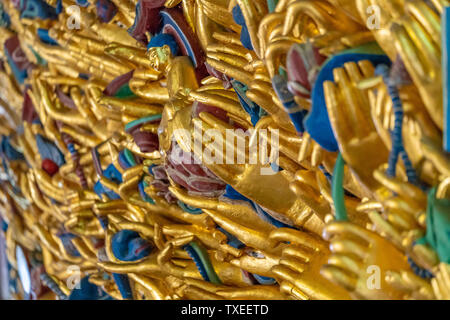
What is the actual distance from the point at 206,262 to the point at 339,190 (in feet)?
1.31

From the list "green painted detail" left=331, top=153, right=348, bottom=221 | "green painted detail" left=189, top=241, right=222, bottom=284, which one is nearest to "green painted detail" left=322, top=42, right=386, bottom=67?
"green painted detail" left=331, top=153, right=348, bottom=221

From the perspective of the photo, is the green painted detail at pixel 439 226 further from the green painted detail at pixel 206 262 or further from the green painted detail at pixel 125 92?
the green painted detail at pixel 125 92

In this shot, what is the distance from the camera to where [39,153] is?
4.90ft

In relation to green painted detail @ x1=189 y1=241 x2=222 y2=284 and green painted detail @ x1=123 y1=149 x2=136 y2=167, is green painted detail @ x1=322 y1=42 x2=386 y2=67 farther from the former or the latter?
green painted detail @ x1=123 y1=149 x2=136 y2=167

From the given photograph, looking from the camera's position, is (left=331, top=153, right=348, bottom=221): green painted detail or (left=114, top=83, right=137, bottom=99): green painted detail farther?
(left=114, top=83, right=137, bottom=99): green painted detail

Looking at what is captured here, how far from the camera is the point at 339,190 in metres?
0.66

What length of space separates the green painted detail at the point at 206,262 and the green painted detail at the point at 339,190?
0.39 metres

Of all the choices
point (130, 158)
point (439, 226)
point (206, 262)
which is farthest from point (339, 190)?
point (130, 158)

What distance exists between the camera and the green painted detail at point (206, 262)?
39.1 inches

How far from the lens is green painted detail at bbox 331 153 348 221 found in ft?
2.14

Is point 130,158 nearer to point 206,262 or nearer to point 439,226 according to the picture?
point 206,262

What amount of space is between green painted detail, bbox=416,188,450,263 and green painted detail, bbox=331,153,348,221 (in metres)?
0.12
